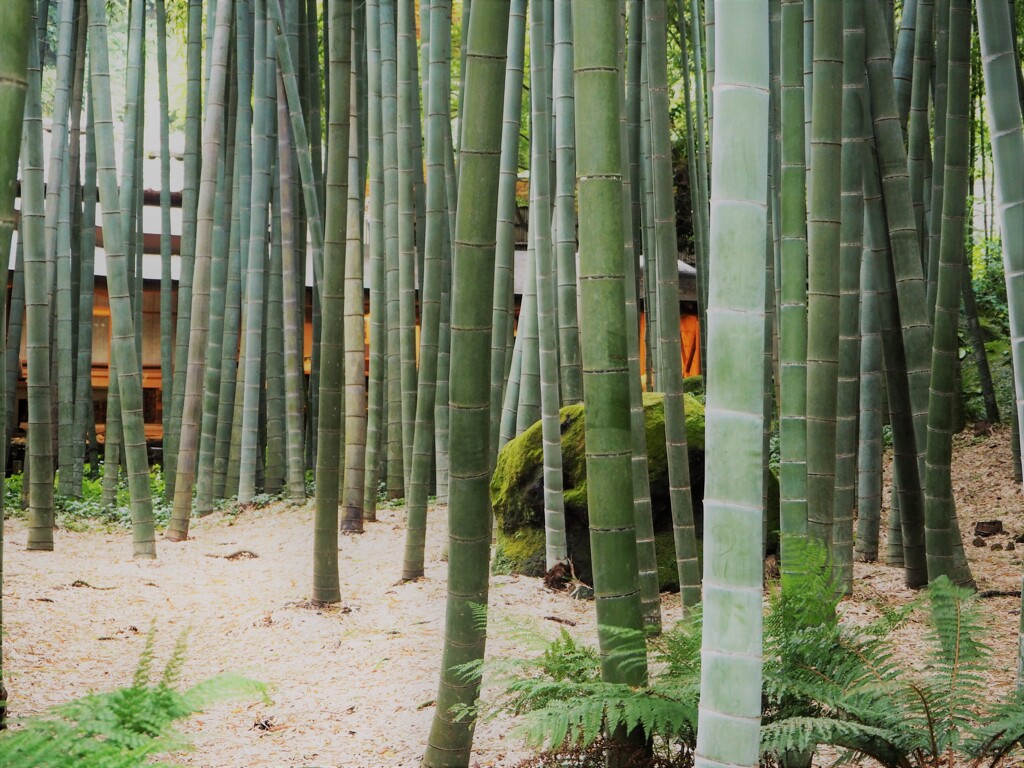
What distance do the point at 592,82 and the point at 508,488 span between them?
2683mm

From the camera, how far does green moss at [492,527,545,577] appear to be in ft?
13.0

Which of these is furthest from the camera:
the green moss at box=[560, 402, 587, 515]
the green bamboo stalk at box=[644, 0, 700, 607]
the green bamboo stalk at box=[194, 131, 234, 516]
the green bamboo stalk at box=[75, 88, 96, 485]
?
the green bamboo stalk at box=[75, 88, 96, 485]

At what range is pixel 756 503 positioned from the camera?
1212 millimetres

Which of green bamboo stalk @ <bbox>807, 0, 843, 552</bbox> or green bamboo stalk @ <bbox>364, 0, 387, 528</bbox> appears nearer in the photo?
green bamboo stalk @ <bbox>807, 0, 843, 552</bbox>

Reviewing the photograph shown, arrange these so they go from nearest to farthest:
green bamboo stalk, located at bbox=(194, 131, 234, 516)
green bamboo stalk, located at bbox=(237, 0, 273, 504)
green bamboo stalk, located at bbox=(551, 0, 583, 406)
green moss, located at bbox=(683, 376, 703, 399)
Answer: green bamboo stalk, located at bbox=(551, 0, 583, 406), green bamboo stalk, located at bbox=(237, 0, 273, 504), green bamboo stalk, located at bbox=(194, 131, 234, 516), green moss, located at bbox=(683, 376, 703, 399)

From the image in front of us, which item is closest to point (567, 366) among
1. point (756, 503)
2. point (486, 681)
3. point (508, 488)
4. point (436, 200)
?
point (508, 488)

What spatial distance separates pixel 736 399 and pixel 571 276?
2.53 meters

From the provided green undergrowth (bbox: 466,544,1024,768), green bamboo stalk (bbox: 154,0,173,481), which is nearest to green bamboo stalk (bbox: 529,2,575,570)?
green undergrowth (bbox: 466,544,1024,768)

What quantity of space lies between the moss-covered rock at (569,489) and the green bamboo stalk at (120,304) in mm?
1835

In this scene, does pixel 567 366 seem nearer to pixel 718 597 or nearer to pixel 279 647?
pixel 279 647

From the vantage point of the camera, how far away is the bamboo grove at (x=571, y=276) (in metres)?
1.57

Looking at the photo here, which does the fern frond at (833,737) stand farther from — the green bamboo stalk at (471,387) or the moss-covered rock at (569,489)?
the moss-covered rock at (569,489)

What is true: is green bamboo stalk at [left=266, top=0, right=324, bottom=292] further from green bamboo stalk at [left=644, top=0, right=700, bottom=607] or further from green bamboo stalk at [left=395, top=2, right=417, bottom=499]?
green bamboo stalk at [left=644, top=0, right=700, bottom=607]

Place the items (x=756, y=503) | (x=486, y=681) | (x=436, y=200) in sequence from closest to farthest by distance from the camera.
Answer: (x=756, y=503), (x=486, y=681), (x=436, y=200)
